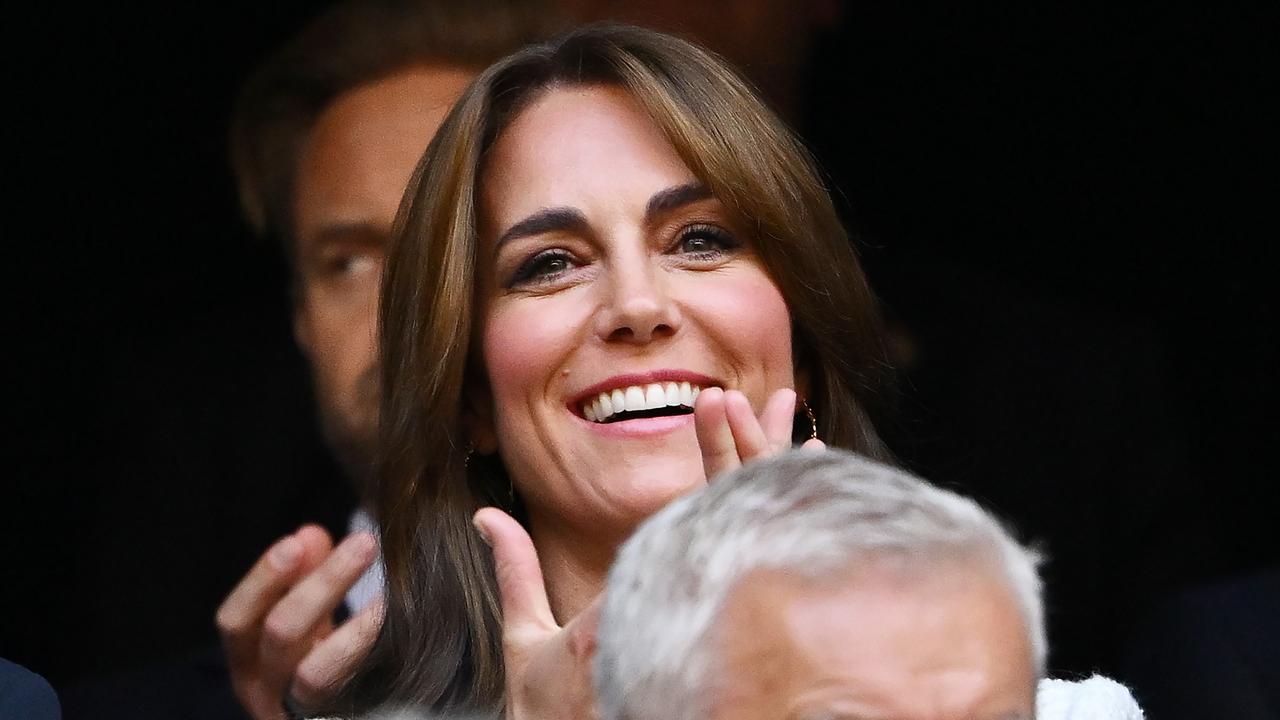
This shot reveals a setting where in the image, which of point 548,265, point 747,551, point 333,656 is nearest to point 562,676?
point 747,551

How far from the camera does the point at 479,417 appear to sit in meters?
2.24

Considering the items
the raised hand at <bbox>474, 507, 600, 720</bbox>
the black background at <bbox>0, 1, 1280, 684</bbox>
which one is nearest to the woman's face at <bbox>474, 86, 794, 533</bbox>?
the raised hand at <bbox>474, 507, 600, 720</bbox>

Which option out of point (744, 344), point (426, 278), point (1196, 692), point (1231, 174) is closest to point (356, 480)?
point (426, 278)

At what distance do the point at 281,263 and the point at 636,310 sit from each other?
135 centimetres

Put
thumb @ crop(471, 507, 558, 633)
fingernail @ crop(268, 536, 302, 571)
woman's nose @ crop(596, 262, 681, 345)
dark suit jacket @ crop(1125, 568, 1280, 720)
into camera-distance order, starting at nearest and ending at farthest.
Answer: thumb @ crop(471, 507, 558, 633)
woman's nose @ crop(596, 262, 681, 345)
dark suit jacket @ crop(1125, 568, 1280, 720)
fingernail @ crop(268, 536, 302, 571)

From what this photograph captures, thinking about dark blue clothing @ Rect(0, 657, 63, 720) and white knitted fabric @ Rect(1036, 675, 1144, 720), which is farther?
white knitted fabric @ Rect(1036, 675, 1144, 720)

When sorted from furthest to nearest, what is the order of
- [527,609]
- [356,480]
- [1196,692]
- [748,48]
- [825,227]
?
1. [748,48]
2. [356,480]
3. [1196,692]
4. [825,227]
5. [527,609]

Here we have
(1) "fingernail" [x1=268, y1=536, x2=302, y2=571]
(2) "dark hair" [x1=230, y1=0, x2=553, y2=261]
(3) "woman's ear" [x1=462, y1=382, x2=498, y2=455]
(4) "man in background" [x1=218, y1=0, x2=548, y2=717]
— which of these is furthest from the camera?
(2) "dark hair" [x1=230, y1=0, x2=553, y2=261]

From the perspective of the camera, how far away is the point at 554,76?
2268 mm

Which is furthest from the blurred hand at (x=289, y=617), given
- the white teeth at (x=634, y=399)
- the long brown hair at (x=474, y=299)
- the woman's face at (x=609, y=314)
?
the white teeth at (x=634, y=399)

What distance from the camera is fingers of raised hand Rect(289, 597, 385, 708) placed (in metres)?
2.25

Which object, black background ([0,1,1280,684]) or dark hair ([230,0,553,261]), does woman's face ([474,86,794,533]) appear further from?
black background ([0,1,1280,684])

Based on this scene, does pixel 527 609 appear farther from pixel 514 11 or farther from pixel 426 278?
pixel 514 11

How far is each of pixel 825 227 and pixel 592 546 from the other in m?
0.46
